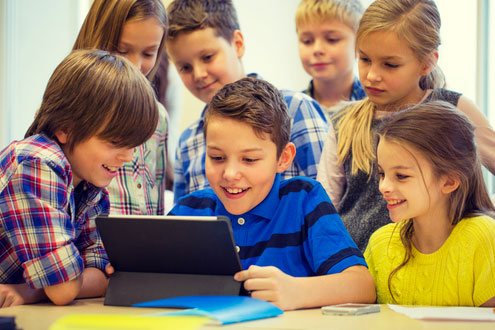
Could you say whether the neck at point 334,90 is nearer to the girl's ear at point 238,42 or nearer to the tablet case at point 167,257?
the girl's ear at point 238,42

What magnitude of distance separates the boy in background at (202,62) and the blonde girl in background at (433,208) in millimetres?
582

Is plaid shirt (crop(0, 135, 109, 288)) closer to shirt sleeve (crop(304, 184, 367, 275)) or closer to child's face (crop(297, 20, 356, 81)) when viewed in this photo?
shirt sleeve (crop(304, 184, 367, 275))

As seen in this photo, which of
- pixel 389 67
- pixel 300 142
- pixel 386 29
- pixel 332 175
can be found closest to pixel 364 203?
pixel 332 175

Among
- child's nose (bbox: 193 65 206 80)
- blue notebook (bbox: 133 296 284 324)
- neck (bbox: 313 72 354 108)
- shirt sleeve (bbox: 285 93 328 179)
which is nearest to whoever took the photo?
blue notebook (bbox: 133 296 284 324)

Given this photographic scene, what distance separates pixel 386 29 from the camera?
1.80 meters

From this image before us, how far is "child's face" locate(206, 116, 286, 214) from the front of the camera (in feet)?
4.66

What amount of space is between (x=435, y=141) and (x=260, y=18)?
2.28 metres

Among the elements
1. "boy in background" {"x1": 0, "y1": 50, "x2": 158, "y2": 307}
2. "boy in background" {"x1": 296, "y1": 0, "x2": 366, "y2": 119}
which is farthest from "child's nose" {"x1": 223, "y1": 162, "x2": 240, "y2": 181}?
"boy in background" {"x1": 296, "y1": 0, "x2": 366, "y2": 119}

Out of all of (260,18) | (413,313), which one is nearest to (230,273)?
(413,313)

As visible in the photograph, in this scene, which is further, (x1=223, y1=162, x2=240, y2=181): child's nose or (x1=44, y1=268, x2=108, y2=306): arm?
(x1=223, y1=162, x2=240, y2=181): child's nose

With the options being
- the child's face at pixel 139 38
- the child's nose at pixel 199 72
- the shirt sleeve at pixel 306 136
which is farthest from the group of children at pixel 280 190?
the child's nose at pixel 199 72

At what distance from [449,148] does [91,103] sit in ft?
2.82

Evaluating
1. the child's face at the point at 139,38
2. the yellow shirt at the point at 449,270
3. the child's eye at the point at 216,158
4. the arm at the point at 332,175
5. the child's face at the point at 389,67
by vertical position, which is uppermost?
the child's face at the point at 139,38

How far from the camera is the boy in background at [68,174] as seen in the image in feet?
4.10
